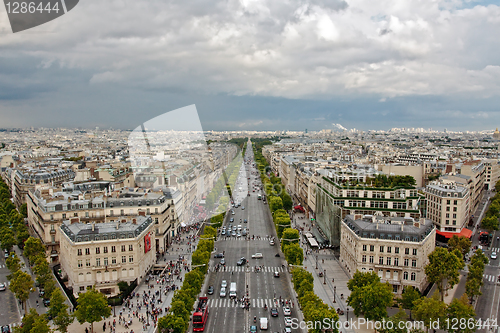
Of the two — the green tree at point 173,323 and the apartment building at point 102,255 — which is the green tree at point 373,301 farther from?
the apartment building at point 102,255

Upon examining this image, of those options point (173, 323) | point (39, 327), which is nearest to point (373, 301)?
point (173, 323)

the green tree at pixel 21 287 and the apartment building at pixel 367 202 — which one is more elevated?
the apartment building at pixel 367 202

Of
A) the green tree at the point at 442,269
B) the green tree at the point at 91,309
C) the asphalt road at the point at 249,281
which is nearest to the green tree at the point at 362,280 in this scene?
the green tree at the point at 442,269

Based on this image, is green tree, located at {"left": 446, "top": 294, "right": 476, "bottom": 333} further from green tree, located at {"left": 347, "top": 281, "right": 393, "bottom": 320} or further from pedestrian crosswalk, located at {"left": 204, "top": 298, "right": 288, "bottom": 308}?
pedestrian crosswalk, located at {"left": 204, "top": 298, "right": 288, "bottom": 308}

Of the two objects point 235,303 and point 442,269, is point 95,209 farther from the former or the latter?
point 442,269

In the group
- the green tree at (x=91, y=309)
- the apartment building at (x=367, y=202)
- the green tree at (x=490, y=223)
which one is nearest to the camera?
the green tree at (x=91, y=309)

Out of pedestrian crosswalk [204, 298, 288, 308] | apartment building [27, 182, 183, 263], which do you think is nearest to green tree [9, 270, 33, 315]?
apartment building [27, 182, 183, 263]

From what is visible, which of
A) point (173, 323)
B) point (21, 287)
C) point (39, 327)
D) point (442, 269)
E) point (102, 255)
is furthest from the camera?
point (102, 255)

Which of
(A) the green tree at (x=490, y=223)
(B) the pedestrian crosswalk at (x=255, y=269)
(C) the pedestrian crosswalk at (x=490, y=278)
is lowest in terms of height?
(C) the pedestrian crosswalk at (x=490, y=278)
